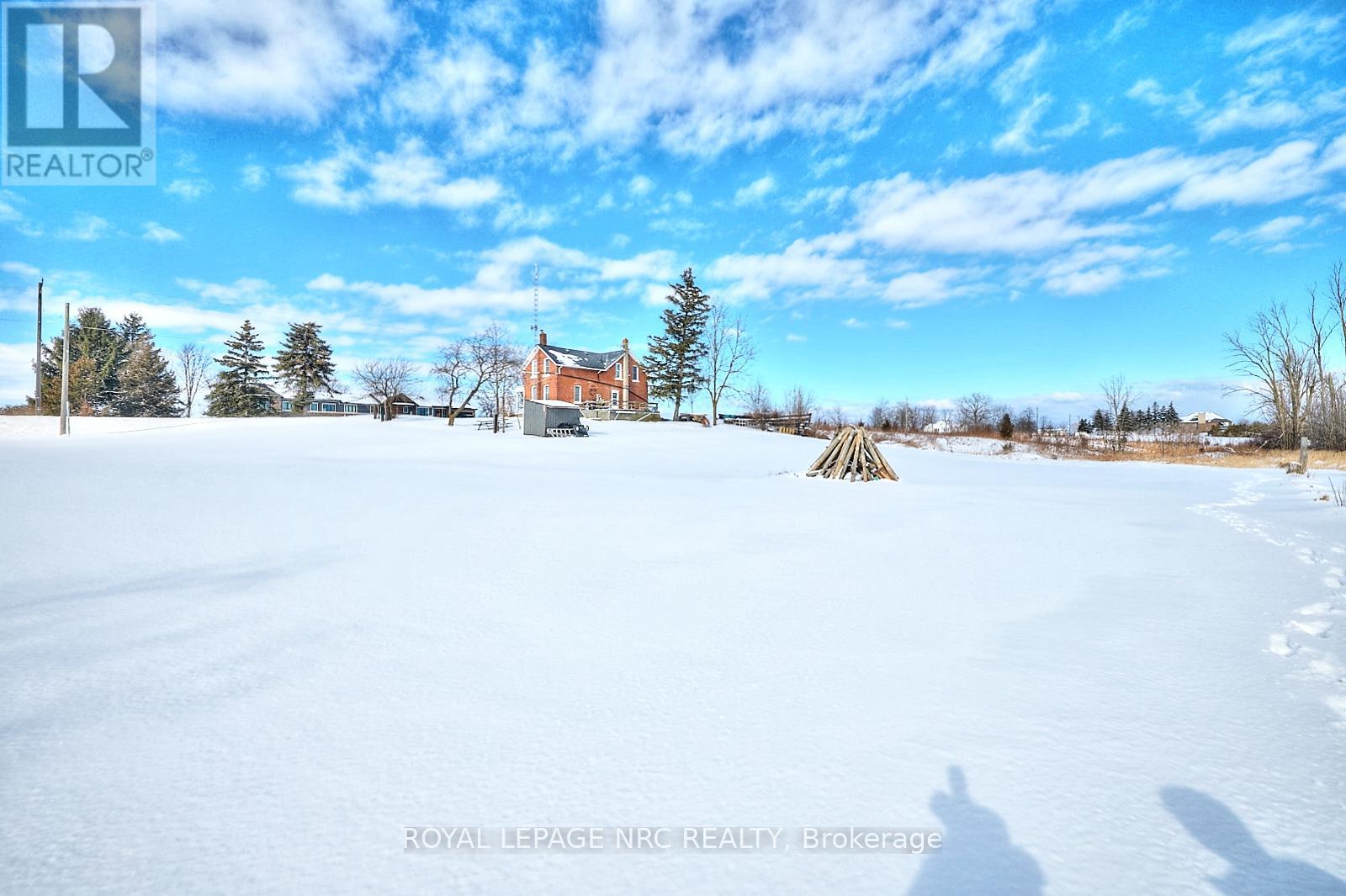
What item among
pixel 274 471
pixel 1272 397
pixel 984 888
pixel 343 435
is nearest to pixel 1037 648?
pixel 984 888

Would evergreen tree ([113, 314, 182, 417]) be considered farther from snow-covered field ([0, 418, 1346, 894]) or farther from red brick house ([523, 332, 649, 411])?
snow-covered field ([0, 418, 1346, 894])

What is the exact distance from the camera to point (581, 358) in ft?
169

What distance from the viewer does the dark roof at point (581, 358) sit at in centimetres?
4816

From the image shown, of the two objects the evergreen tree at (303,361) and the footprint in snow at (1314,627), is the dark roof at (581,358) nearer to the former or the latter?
the evergreen tree at (303,361)

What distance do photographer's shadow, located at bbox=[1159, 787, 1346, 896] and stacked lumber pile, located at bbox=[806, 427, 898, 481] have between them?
9932mm

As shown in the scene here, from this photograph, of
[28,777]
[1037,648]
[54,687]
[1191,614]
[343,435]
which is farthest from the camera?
[343,435]

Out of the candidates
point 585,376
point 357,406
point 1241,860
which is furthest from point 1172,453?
point 357,406

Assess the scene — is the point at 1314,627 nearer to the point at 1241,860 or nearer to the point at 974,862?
the point at 1241,860

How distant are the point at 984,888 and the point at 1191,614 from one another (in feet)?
11.6

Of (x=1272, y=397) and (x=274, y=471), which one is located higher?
(x=1272, y=397)

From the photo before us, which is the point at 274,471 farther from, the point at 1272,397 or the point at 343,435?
the point at 1272,397

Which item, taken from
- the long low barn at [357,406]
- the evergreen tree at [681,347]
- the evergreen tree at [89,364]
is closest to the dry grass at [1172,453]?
the evergreen tree at [681,347]

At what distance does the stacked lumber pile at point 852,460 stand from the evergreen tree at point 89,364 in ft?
172

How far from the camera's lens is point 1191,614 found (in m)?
3.71
